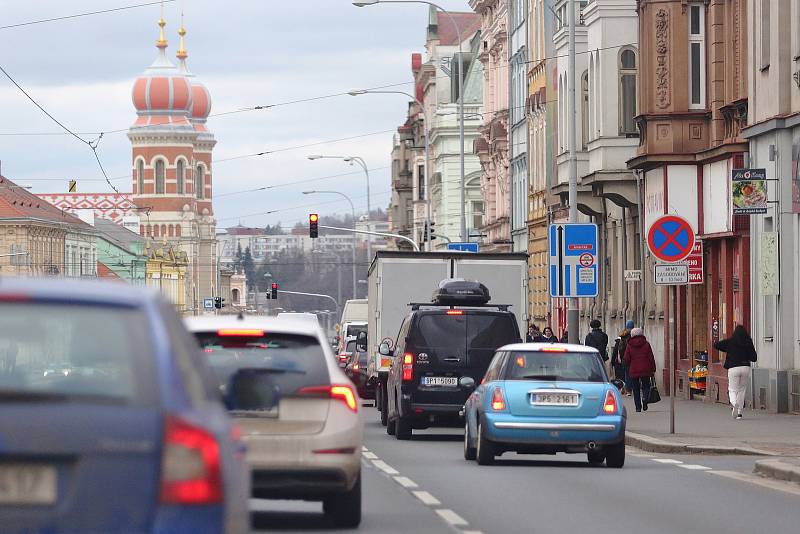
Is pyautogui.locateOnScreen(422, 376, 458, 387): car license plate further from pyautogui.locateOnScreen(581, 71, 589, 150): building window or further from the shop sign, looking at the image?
pyautogui.locateOnScreen(581, 71, 589, 150): building window

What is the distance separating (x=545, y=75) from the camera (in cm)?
6153

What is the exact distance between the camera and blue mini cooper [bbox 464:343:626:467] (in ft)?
69.2

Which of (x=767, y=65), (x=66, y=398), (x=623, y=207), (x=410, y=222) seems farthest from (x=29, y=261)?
(x=66, y=398)

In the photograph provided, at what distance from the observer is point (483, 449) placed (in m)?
21.5

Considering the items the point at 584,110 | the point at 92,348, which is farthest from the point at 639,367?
the point at 92,348

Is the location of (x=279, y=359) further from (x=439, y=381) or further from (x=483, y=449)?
(x=439, y=381)

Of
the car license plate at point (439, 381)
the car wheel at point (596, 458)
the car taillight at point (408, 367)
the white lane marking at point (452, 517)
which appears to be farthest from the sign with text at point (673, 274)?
the white lane marking at point (452, 517)

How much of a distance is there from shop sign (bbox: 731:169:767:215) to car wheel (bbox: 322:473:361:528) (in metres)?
18.6

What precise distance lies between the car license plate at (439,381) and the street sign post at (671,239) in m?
3.12

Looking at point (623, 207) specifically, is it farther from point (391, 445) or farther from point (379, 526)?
point (379, 526)

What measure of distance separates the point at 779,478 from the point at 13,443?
45.6ft

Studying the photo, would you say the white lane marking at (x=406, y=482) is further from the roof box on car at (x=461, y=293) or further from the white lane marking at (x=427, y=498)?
the roof box on car at (x=461, y=293)

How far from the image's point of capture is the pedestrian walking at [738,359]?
32.0 m

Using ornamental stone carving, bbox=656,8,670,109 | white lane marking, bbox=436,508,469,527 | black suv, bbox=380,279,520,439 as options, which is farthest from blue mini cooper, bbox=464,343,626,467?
ornamental stone carving, bbox=656,8,670,109
